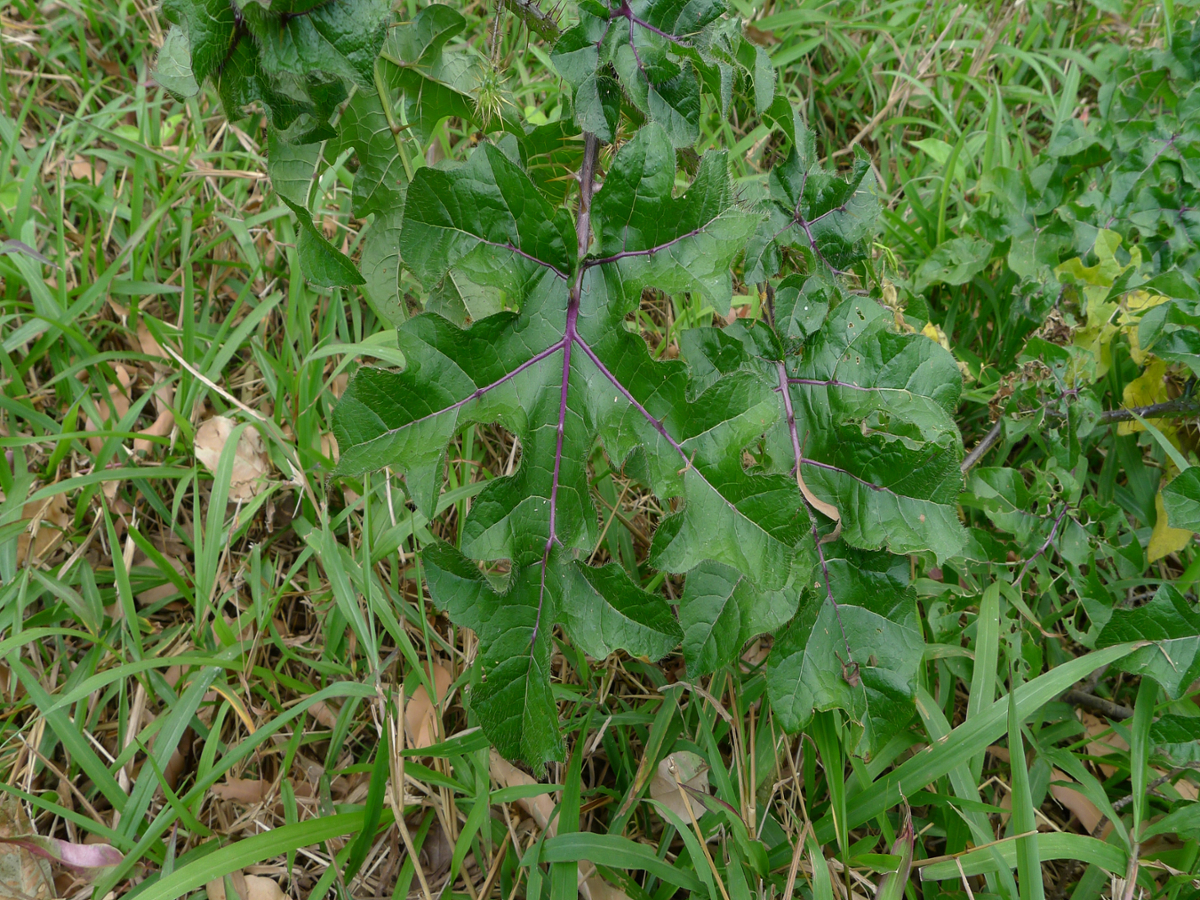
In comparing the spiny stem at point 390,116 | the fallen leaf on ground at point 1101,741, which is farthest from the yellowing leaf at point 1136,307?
the spiny stem at point 390,116

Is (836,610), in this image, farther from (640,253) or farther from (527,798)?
(527,798)

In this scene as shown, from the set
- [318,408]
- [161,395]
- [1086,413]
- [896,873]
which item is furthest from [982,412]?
[161,395]

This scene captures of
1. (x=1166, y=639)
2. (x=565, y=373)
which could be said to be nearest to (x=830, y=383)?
(x=565, y=373)

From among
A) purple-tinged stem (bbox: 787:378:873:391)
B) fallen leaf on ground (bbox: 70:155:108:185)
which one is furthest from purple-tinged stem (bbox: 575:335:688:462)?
fallen leaf on ground (bbox: 70:155:108:185)

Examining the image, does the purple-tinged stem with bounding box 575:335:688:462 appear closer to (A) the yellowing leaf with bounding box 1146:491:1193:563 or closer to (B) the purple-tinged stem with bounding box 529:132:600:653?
(B) the purple-tinged stem with bounding box 529:132:600:653

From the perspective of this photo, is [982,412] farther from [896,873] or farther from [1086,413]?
[896,873]

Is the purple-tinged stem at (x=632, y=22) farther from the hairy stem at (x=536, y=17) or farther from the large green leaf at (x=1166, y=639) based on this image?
the large green leaf at (x=1166, y=639)

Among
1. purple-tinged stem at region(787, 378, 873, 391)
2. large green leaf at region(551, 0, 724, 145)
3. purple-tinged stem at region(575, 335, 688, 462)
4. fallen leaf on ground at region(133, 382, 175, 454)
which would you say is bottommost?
fallen leaf on ground at region(133, 382, 175, 454)
